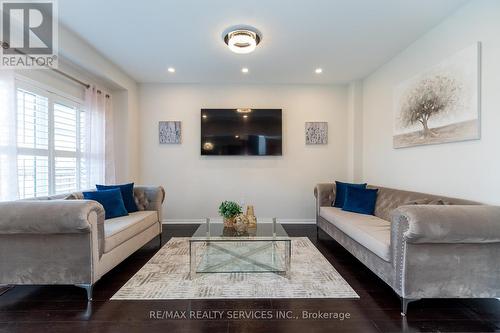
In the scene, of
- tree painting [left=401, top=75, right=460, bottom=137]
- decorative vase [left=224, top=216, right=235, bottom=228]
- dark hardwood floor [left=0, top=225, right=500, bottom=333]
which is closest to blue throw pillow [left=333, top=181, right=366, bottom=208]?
tree painting [left=401, top=75, right=460, bottom=137]

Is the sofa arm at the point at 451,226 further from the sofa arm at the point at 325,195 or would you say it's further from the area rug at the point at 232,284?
the sofa arm at the point at 325,195

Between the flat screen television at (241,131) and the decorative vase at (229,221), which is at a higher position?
the flat screen television at (241,131)

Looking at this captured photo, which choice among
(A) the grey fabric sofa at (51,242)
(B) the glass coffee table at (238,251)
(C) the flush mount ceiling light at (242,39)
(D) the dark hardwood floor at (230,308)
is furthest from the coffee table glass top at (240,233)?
(C) the flush mount ceiling light at (242,39)

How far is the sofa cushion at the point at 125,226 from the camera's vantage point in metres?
2.22

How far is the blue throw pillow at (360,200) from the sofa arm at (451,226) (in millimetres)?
1481

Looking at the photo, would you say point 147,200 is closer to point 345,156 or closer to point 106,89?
point 106,89

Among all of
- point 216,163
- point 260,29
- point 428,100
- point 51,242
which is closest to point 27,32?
point 51,242

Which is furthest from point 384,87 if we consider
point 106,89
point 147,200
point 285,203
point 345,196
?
point 106,89

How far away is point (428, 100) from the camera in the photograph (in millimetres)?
2713

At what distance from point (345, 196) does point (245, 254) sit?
1.81 meters

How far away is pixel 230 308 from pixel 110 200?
2.02m

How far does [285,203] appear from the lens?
14.8ft

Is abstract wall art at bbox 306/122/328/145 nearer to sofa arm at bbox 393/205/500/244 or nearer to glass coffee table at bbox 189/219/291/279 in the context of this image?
glass coffee table at bbox 189/219/291/279

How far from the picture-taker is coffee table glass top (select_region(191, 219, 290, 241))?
7.64 feet
